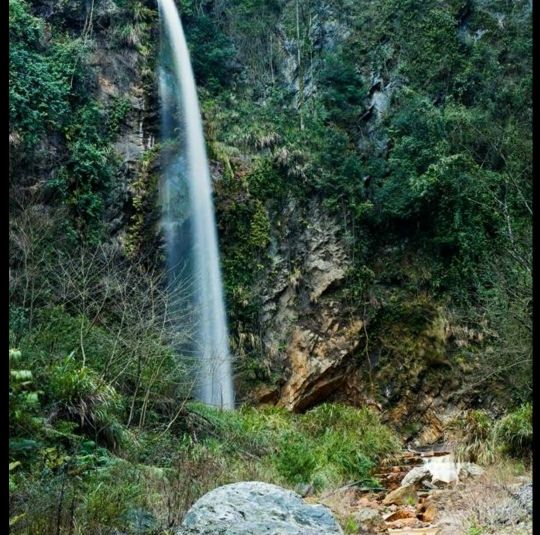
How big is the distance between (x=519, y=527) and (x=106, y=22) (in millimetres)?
15616

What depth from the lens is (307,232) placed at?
1669 cm

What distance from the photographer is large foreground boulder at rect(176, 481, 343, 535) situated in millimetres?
4961

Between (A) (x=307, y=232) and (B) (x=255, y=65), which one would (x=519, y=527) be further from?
(B) (x=255, y=65)

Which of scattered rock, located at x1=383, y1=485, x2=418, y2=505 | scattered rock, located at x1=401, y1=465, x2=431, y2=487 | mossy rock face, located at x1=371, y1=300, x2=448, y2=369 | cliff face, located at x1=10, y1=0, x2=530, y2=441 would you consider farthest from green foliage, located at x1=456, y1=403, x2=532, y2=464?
mossy rock face, located at x1=371, y1=300, x2=448, y2=369

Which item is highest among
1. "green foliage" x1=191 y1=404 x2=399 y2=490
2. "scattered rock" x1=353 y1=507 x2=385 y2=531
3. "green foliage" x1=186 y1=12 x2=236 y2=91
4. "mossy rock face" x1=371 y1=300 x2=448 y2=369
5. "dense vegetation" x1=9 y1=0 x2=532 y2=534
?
"green foliage" x1=186 y1=12 x2=236 y2=91

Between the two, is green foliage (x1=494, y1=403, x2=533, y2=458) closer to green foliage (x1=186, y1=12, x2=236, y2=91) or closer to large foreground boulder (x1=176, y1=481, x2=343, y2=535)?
large foreground boulder (x1=176, y1=481, x2=343, y2=535)

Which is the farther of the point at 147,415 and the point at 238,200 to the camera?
the point at 238,200

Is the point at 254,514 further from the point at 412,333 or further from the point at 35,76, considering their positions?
the point at 35,76

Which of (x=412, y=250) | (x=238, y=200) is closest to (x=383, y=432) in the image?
(x=412, y=250)

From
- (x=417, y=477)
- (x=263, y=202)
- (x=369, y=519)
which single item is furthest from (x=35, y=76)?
(x=369, y=519)

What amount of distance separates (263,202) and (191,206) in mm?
1942

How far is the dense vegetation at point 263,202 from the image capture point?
9.33 meters

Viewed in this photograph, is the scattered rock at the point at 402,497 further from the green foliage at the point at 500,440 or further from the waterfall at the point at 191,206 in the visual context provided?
the waterfall at the point at 191,206

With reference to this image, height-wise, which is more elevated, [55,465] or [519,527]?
[55,465]
